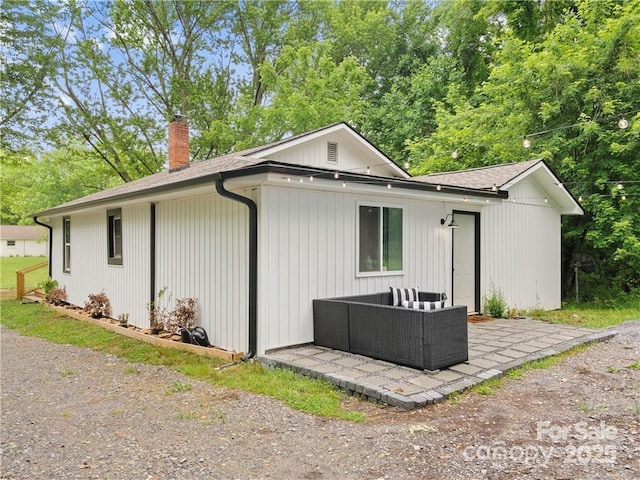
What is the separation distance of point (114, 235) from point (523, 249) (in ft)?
30.4

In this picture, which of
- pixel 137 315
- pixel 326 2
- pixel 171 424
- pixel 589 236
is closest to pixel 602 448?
pixel 171 424

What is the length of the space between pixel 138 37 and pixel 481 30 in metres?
15.2

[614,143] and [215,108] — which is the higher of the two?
[215,108]

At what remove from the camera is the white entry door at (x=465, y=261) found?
8.61m

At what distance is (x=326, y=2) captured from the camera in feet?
73.8

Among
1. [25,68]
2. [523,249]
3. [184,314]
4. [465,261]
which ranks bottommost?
[184,314]

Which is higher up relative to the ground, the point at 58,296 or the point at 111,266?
the point at 111,266

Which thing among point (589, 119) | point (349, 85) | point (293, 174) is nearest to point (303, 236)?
point (293, 174)

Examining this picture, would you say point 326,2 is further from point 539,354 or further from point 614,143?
point 539,354

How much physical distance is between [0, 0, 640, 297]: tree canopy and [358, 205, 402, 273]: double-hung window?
639cm

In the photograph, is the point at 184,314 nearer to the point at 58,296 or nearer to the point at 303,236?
the point at 303,236

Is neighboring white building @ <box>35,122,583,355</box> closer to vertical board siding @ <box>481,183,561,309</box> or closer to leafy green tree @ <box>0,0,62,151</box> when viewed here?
vertical board siding @ <box>481,183,561,309</box>

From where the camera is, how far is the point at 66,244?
12.1 metres

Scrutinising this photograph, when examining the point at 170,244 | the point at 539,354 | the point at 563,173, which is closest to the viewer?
the point at 539,354
